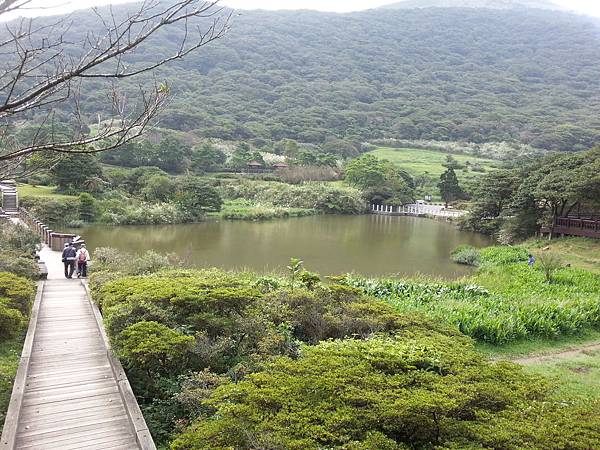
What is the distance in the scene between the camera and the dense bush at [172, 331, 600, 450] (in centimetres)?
380

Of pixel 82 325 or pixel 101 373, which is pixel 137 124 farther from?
pixel 82 325

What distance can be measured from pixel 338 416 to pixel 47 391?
11.6 feet

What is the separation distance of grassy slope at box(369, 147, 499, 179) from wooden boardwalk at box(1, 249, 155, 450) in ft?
155

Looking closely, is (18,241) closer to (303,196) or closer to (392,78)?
(303,196)

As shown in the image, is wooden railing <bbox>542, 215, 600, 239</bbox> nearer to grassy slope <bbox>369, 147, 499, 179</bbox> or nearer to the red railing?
the red railing

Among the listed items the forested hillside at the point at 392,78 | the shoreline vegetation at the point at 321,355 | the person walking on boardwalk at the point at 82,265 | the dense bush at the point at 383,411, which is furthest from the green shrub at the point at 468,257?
the forested hillside at the point at 392,78

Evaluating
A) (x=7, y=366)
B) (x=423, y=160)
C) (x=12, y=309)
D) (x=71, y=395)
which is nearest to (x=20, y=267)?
(x=12, y=309)

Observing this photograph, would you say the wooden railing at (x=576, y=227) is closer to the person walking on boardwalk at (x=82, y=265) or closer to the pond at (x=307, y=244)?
the pond at (x=307, y=244)

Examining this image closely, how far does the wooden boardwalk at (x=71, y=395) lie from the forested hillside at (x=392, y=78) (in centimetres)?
4538

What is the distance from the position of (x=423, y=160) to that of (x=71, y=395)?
62.2 metres

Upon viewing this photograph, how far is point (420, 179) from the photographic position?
51469 millimetres

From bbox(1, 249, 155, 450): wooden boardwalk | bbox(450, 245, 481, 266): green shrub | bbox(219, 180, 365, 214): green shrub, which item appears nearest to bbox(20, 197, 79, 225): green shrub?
bbox(219, 180, 365, 214): green shrub

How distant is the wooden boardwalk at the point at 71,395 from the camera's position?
4.66 meters

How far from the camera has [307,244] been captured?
23.9 meters
